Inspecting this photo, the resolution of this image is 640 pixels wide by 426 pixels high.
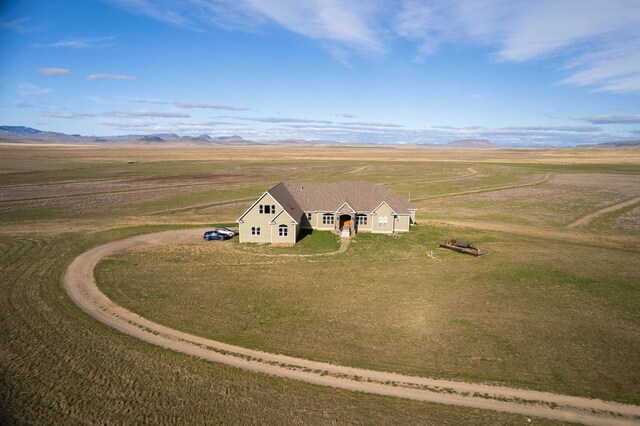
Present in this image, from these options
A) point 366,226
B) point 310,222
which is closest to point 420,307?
point 366,226

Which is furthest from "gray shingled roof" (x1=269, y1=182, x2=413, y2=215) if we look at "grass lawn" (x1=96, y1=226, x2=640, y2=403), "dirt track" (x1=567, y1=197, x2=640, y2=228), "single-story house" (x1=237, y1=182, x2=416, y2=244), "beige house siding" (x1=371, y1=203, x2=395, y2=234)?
"dirt track" (x1=567, y1=197, x2=640, y2=228)

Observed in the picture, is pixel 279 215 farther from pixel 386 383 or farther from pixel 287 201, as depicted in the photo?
pixel 386 383

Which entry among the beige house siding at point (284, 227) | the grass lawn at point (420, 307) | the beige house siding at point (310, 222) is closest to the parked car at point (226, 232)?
the grass lawn at point (420, 307)

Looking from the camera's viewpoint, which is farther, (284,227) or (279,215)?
(284,227)

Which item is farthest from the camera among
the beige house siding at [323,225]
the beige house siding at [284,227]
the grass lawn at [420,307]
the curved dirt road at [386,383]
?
the beige house siding at [323,225]

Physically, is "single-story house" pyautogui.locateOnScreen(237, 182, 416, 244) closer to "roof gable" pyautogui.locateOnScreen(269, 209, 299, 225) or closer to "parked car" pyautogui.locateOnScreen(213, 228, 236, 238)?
"roof gable" pyautogui.locateOnScreen(269, 209, 299, 225)

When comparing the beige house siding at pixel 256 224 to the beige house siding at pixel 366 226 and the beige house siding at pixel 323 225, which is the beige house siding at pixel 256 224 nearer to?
the beige house siding at pixel 323 225
